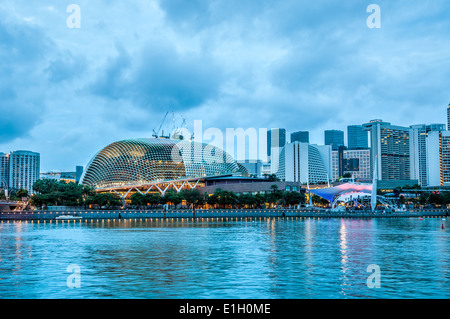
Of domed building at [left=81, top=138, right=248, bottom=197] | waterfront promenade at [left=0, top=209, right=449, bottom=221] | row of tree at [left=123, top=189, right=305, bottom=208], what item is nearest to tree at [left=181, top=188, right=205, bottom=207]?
row of tree at [left=123, top=189, right=305, bottom=208]

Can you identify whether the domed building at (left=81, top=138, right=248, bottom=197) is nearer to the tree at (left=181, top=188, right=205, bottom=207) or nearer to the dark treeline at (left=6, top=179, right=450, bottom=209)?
the dark treeline at (left=6, top=179, right=450, bottom=209)

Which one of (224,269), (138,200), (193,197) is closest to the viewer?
(224,269)

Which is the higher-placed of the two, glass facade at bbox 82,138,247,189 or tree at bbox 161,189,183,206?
glass facade at bbox 82,138,247,189

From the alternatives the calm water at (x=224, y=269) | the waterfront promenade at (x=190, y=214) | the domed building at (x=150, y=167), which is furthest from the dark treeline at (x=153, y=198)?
the calm water at (x=224, y=269)

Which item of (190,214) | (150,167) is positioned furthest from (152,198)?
(150,167)

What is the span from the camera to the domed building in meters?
158

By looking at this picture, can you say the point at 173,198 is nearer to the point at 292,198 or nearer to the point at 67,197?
the point at 67,197

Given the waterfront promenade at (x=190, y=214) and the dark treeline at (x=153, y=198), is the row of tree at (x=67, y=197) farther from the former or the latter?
the waterfront promenade at (x=190, y=214)

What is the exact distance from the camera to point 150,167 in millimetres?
160500

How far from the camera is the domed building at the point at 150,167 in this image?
518ft

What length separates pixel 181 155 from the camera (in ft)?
547

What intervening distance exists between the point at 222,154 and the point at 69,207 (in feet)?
234

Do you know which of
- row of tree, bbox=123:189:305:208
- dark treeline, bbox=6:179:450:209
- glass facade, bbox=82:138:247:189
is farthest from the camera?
glass facade, bbox=82:138:247:189
